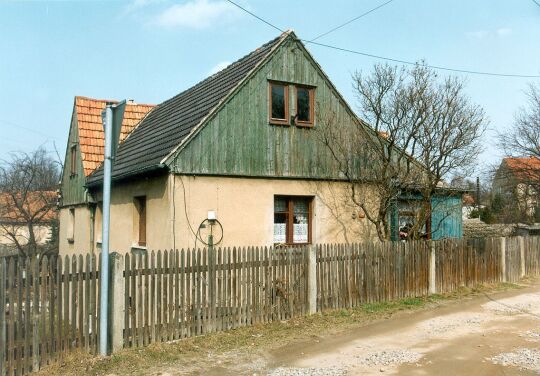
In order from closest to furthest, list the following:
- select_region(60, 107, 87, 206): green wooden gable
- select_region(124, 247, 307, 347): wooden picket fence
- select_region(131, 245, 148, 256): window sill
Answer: select_region(124, 247, 307, 347): wooden picket fence < select_region(131, 245, 148, 256): window sill < select_region(60, 107, 87, 206): green wooden gable

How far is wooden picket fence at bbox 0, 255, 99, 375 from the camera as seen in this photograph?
642cm

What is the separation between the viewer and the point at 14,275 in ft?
21.2

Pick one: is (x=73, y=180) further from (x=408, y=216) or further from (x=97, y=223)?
(x=408, y=216)

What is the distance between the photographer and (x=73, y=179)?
784 inches

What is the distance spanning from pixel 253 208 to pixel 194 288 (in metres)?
4.25

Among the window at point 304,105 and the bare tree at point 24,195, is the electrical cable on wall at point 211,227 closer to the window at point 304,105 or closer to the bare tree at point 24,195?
the window at point 304,105

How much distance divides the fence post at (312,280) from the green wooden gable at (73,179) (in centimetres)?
1089

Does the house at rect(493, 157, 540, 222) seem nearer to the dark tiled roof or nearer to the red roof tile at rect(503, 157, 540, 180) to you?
the red roof tile at rect(503, 157, 540, 180)

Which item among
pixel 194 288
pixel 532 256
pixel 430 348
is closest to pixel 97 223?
pixel 194 288

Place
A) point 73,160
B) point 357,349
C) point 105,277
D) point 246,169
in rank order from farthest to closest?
point 73,160 < point 246,169 < point 357,349 < point 105,277

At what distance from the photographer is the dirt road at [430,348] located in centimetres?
678

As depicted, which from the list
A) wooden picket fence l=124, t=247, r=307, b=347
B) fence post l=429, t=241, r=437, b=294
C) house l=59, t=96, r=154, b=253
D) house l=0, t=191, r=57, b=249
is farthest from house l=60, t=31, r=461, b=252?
house l=0, t=191, r=57, b=249

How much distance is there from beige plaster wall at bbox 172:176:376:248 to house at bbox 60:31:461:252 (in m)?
0.02

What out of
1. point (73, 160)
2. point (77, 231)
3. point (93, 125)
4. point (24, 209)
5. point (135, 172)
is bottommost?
point (77, 231)
